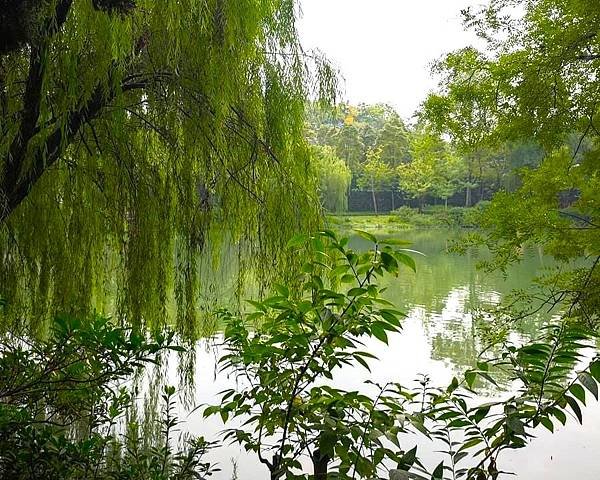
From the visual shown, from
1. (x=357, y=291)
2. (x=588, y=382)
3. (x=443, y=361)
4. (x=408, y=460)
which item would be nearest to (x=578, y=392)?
(x=588, y=382)

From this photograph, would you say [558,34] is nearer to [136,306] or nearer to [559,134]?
[559,134]

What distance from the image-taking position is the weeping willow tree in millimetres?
1842

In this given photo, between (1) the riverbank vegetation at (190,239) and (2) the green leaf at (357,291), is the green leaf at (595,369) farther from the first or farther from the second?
(2) the green leaf at (357,291)

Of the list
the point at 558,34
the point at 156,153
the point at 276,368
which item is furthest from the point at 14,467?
the point at 558,34

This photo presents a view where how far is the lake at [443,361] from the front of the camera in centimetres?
310

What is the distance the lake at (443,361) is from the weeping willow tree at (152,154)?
0.48 metres

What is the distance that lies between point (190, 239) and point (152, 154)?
41 centimetres

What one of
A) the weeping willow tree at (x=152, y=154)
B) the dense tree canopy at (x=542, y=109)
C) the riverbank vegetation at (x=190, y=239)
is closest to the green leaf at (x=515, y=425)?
the riverbank vegetation at (x=190, y=239)

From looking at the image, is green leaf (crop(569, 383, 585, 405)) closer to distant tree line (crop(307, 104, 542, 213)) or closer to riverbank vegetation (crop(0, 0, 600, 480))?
riverbank vegetation (crop(0, 0, 600, 480))

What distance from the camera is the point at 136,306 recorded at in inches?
83.9

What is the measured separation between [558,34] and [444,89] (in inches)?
41.5

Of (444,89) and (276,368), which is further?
(444,89)

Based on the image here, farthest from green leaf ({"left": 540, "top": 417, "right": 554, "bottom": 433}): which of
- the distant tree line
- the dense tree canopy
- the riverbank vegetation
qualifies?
the distant tree line

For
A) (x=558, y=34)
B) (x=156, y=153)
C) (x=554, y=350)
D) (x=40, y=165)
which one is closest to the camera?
(x=554, y=350)
